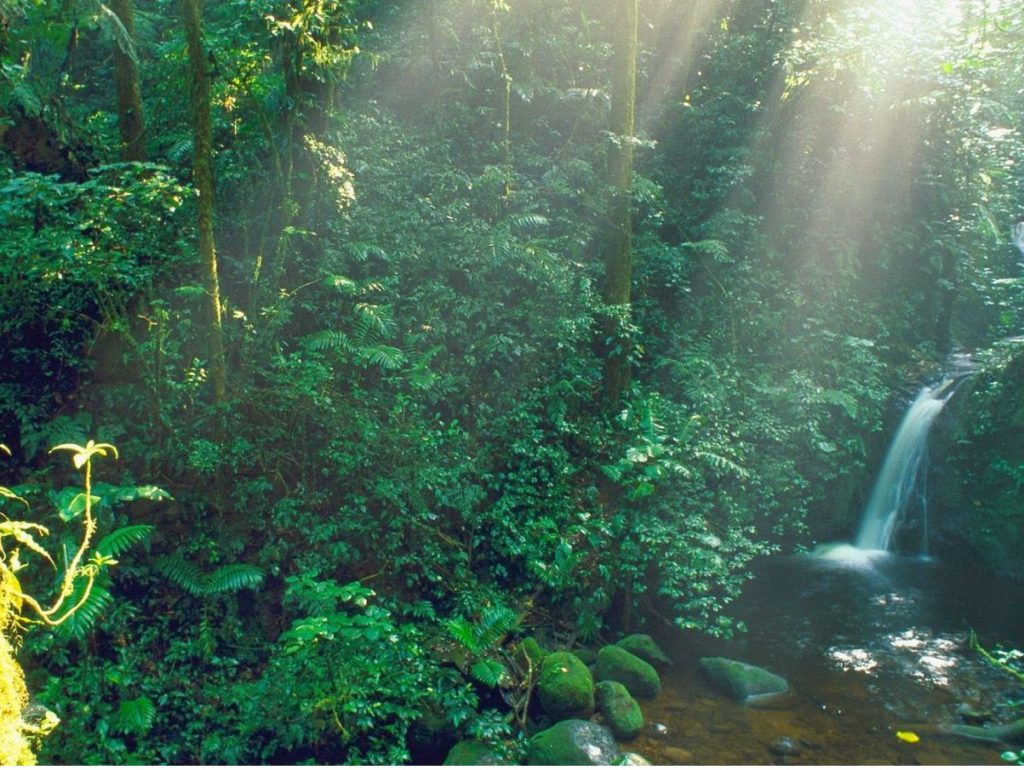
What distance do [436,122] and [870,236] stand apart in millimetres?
8236

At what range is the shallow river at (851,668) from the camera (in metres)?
6.86

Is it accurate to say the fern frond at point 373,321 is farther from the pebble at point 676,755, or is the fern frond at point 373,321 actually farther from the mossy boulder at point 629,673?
the pebble at point 676,755

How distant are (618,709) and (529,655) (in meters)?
1.01

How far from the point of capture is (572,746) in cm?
620

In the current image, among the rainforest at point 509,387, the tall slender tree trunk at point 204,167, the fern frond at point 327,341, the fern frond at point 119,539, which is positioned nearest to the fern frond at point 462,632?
the rainforest at point 509,387

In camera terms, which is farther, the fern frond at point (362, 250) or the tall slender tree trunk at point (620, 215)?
the tall slender tree trunk at point (620, 215)

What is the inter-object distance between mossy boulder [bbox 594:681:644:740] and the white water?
240 inches

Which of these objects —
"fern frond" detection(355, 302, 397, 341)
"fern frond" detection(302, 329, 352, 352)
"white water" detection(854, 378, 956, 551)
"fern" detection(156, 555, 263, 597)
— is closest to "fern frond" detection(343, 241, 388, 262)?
"fern frond" detection(355, 302, 397, 341)

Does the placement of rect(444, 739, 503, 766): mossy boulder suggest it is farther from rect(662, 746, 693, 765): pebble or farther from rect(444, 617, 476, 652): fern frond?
rect(662, 746, 693, 765): pebble

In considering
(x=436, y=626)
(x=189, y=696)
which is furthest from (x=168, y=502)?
(x=436, y=626)

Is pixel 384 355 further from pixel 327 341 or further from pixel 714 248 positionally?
pixel 714 248

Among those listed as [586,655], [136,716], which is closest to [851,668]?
[586,655]

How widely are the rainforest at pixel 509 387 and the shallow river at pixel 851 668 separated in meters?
0.06

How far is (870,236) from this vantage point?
45.2 feet
